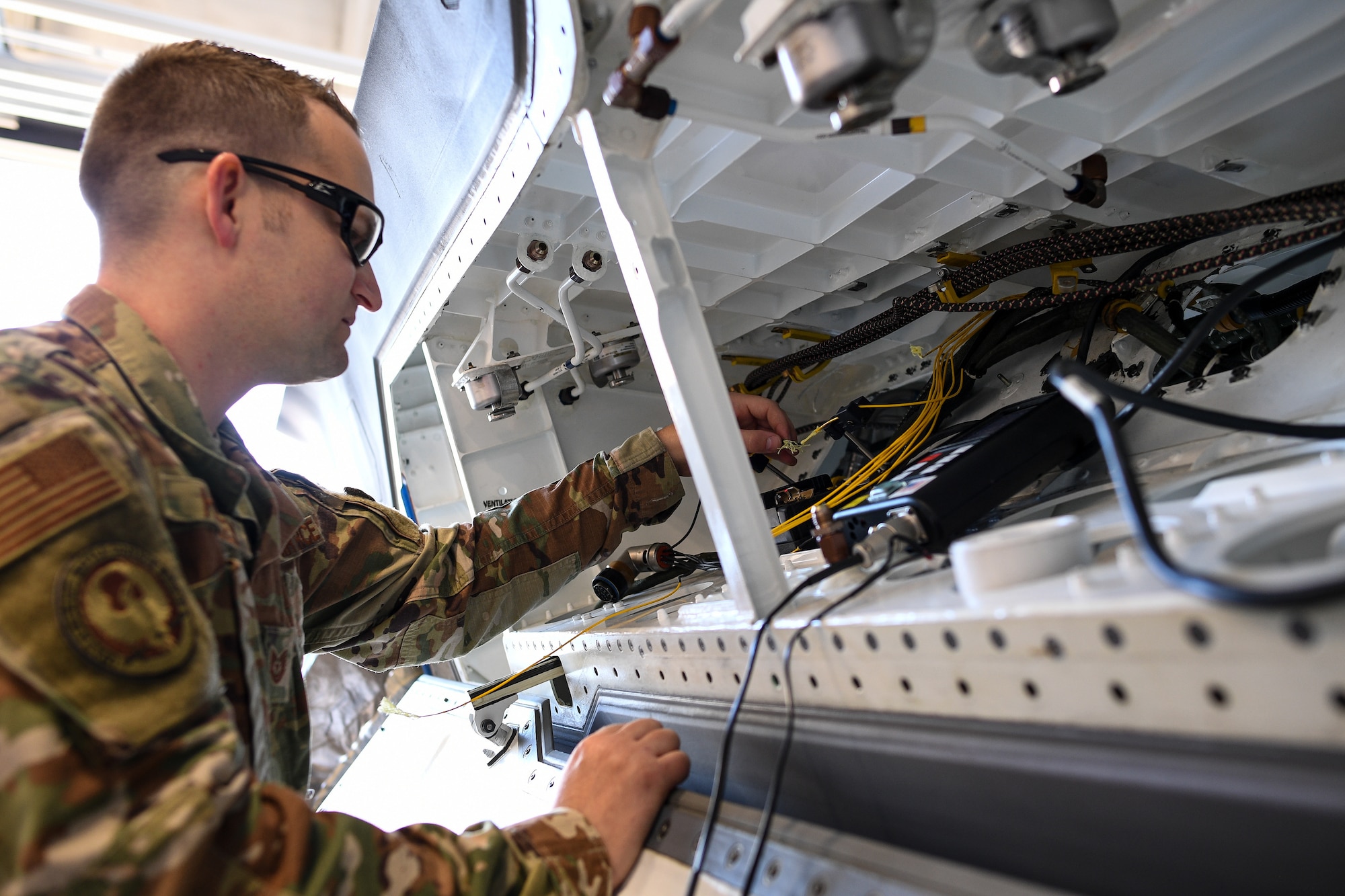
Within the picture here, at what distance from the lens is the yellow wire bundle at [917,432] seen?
4.79ft

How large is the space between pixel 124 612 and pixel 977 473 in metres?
0.90

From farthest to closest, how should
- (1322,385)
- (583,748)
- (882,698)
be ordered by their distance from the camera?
1. (1322,385)
2. (583,748)
3. (882,698)

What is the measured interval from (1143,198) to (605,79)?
3.66 feet

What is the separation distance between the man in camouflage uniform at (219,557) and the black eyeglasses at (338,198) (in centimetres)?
1

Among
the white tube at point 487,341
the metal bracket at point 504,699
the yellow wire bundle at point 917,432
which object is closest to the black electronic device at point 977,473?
the yellow wire bundle at point 917,432

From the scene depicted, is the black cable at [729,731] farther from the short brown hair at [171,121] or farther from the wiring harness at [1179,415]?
the short brown hair at [171,121]

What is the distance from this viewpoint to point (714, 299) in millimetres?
1785

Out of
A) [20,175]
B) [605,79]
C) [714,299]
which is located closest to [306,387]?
[20,175]

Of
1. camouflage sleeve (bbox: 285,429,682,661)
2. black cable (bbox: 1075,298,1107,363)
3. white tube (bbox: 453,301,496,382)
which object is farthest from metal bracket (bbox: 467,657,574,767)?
black cable (bbox: 1075,298,1107,363)

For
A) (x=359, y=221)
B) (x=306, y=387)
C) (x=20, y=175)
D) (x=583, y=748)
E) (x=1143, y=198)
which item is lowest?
(x=583, y=748)

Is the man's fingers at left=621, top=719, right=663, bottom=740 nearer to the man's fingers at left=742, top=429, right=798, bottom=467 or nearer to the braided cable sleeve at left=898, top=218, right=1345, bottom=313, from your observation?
the man's fingers at left=742, top=429, right=798, bottom=467

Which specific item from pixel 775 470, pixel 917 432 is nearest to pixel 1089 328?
pixel 917 432

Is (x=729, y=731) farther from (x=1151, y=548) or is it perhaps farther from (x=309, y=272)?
(x=309, y=272)

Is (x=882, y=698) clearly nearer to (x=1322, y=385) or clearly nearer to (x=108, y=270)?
→ (x=1322, y=385)
